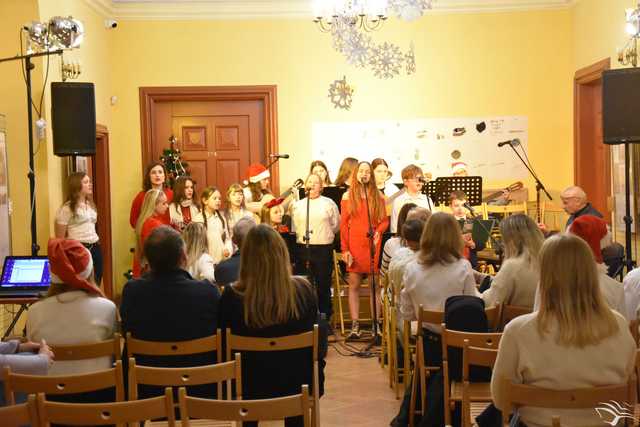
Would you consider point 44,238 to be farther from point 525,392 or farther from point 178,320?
point 525,392

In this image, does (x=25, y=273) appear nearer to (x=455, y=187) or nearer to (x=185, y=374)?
(x=185, y=374)

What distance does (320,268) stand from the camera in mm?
8078

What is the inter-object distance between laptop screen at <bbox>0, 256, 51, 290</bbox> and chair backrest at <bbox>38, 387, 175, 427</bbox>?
3.42 m

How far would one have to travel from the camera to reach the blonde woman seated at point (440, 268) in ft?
15.3

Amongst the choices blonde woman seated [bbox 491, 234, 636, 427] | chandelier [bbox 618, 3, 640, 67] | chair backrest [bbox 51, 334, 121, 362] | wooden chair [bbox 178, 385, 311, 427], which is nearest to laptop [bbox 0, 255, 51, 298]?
chair backrest [bbox 51, 334, 121, 362]

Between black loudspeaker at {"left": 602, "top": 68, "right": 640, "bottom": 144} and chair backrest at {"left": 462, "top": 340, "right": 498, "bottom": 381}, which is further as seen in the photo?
black loudspeaker at {"left": 602, "top": 68, "right": 640, "bottom": 144}

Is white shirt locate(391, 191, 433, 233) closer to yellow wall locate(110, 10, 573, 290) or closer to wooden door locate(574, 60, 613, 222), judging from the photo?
yellow wall locate(110, 10, 573, 290)

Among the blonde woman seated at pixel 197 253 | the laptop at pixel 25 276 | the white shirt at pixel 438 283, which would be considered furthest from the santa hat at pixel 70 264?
the laptop at pixel 25 276

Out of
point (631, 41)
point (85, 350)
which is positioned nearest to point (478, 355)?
point (85, 350)

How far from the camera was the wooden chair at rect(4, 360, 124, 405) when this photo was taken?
10.3 ft

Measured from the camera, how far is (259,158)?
10383 mm

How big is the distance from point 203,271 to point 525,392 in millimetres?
2857

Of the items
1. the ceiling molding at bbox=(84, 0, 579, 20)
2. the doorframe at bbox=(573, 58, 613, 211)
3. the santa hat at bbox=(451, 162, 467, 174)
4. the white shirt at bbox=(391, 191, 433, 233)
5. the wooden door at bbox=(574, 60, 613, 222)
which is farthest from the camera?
the ceiling molding at bbox=(84, 0, 579, 20)

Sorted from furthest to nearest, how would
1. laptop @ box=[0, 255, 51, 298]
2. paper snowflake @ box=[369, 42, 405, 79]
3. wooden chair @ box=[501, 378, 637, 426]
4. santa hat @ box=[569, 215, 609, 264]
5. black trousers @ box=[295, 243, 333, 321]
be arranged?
paper snowflake @ box=[369, 42, 405, 79] → black trousers @ box=[295, 243, 333, 321] → laptop @ box=[0, 255, 51, 298] → santa hat @ box=[569, 215, 609, 264] → wooden chair @ box=[501, 378, 637, 426]
